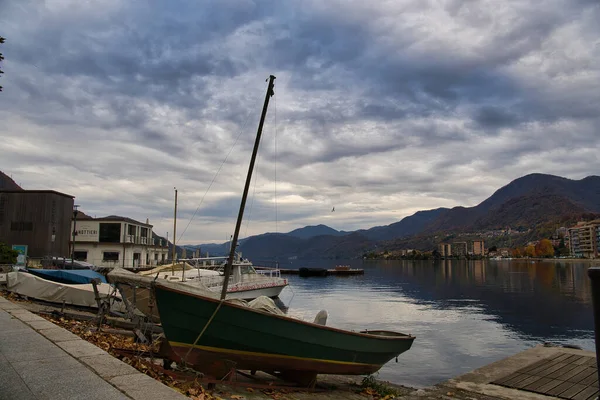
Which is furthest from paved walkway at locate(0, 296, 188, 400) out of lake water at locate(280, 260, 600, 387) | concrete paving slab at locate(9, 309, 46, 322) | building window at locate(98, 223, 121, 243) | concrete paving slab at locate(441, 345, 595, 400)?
building window at locate(98, 223, 121, 243)

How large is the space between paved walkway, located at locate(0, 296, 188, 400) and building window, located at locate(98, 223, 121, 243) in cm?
5859

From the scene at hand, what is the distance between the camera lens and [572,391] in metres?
9.43

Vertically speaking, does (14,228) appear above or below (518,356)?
above

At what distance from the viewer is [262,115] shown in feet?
40.3

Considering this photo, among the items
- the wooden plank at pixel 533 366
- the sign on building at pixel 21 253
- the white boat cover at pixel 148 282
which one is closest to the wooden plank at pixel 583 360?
the wooden plank at pixel 533 366

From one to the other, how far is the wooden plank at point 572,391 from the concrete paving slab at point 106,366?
8992 millimetres

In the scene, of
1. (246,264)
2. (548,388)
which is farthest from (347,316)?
(548,388)

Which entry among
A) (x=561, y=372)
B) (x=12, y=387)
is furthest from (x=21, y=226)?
(x=561, y=372)

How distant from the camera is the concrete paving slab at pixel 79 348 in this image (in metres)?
8.24

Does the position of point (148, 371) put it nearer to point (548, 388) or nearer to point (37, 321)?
point (37, 321)

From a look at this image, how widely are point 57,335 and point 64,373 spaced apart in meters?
3.96

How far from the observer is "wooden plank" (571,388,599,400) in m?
8.98

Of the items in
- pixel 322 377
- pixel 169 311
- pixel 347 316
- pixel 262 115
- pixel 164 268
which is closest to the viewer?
pixel 169 311

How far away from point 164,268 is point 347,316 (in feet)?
61.6
